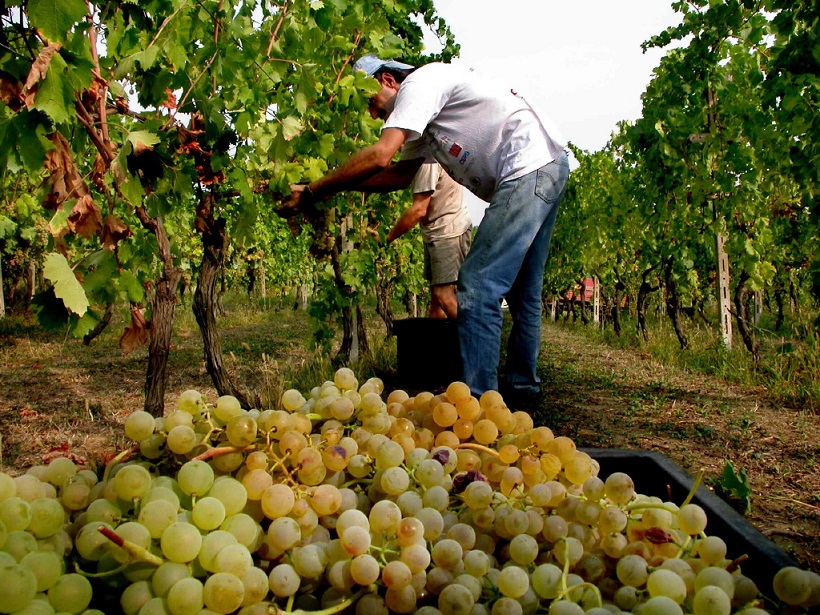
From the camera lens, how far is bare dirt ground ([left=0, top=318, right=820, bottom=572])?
2.29 meters

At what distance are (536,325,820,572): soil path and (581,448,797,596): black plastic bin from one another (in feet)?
1.74

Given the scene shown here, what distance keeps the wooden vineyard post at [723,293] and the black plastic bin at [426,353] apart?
4118 mm

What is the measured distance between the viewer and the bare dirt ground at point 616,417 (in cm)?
229

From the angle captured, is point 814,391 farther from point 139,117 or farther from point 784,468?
point 139,117

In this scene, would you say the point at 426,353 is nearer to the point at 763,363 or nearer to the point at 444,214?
the point at 444,214

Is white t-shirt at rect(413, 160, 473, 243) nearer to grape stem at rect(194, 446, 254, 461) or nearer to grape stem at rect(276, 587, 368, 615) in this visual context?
grape stem at rect(194, 446, 254, 461)

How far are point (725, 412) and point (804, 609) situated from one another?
359 cm

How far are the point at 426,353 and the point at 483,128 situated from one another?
115cm

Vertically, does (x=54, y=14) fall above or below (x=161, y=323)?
above

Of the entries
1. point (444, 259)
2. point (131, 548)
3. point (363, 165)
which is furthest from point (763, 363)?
point (131, 548)

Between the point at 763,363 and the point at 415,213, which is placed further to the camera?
the point at 763,363

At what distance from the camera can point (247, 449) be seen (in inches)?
27.0

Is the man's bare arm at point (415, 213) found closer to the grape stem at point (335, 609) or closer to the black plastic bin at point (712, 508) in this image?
the black plastic bin at point (712, 508)

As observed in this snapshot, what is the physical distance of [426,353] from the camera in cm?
302
